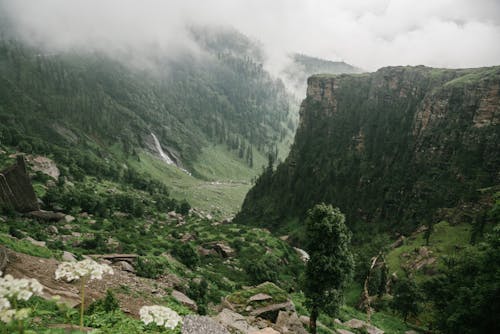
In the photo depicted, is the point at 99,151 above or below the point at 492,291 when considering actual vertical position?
below

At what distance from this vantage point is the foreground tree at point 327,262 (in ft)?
80.5

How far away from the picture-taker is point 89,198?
207 feet

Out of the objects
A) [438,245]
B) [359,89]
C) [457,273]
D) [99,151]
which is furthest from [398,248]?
[99,151]

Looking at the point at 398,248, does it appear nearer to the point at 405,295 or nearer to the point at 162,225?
the point at 405,295

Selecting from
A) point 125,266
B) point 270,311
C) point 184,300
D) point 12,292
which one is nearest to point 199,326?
point 12,292

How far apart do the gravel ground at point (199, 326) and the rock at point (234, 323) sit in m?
3.80

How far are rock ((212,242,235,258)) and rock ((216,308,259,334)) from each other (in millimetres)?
33937

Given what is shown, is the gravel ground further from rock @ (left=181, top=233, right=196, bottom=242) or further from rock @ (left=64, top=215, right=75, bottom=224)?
rock @ (left=181, top=233, right=196, bottom=242)

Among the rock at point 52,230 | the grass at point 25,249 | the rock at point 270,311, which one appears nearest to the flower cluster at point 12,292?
the grass at point 25,249

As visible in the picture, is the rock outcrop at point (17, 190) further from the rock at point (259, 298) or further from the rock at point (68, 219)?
the rock at point (259, 298)

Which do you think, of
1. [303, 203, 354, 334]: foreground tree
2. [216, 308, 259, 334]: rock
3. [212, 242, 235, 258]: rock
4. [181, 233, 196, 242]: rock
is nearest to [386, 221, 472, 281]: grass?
[212, 242, 235, 258]: rock

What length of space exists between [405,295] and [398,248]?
3985 cm

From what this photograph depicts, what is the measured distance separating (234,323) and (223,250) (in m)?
37.0

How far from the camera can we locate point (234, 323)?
19.9 metres
